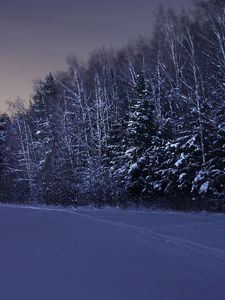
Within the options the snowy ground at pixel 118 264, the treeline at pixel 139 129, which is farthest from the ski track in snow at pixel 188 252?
the treeline at pixel 139 129

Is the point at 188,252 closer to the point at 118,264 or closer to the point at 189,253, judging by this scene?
the point at 189,253

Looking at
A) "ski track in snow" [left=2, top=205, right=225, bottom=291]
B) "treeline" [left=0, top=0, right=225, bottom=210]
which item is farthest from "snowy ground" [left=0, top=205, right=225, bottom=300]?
"treeline" [left=0, top=0, right=225, bottom=210]

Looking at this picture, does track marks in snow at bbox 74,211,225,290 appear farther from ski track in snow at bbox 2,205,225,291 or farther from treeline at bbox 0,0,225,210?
treeline at bbox 0,0,225,210

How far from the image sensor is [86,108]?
40781 mm

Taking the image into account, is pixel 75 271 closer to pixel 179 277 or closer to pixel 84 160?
pixel 179 277

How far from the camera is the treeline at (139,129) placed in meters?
23.8

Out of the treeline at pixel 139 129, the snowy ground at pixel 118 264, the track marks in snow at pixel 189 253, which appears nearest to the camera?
the snowy ground at pixel 118 264

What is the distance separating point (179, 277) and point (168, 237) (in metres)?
4.16

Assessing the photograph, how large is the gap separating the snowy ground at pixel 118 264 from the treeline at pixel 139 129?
8.77m

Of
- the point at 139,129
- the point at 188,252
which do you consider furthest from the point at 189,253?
the point at 139,129

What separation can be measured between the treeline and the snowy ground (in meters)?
8.77

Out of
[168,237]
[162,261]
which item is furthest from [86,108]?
[162,261]

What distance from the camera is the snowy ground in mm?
7109

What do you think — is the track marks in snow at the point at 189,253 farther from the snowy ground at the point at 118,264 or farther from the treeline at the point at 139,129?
the treeline at the point at 139,129
